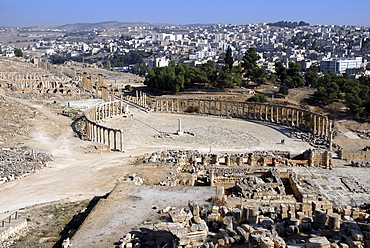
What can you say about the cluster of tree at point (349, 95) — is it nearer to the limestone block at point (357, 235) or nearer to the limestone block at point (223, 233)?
the limestone block at point (357, 235)

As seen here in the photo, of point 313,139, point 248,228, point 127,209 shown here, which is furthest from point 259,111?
point 248,228

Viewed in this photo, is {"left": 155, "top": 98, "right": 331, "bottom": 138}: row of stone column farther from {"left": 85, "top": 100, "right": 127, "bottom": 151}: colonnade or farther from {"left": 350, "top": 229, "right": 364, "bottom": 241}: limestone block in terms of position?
{"left": 350, "top": 229, "right": 364, "bottom": 241}: limestone block

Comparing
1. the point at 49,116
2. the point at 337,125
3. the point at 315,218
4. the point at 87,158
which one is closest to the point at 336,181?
the point at 315,218

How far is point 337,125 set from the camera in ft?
171

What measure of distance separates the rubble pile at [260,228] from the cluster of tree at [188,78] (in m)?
52.4

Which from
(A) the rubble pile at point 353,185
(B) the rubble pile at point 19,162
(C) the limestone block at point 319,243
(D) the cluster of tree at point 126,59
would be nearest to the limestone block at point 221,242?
(C) the limestone block at point 319,243

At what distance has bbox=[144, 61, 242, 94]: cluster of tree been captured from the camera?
2776 inches

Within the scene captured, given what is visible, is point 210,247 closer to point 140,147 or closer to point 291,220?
point 291,220

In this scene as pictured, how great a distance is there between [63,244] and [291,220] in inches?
365

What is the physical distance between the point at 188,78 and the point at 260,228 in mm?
57964

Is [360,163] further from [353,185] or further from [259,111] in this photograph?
[259,111]

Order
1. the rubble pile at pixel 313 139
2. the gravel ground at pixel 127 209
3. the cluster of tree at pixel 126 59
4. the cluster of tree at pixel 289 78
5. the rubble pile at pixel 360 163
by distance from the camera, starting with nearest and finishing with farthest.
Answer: the gravel ground at pixel 127 209 < the rubble pile at pixel 360 163 < the rubble pile at pixel 313 139 < the cluster of tree at pixel 289 78 < the cluster of tree at pixel 126 59

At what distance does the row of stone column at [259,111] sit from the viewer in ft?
153

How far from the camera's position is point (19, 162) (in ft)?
100
